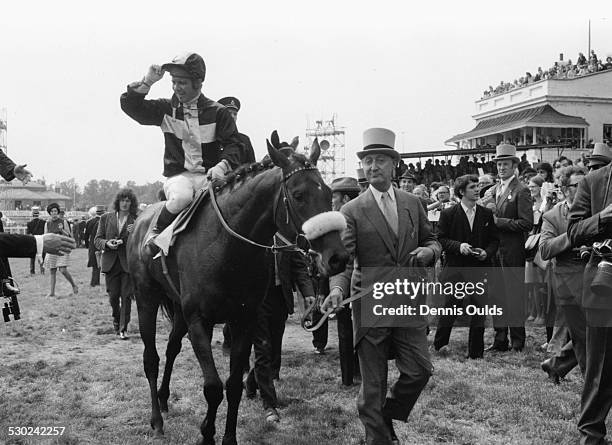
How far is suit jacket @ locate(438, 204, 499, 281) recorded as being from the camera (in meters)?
8.04

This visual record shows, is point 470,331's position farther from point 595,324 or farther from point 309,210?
point 309,210

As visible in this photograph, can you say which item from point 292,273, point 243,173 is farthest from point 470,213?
point 243,173

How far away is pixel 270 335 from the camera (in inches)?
254

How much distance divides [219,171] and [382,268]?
5.54 feet

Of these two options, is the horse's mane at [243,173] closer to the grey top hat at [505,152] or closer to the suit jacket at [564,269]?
the suit jacket at [564,269]

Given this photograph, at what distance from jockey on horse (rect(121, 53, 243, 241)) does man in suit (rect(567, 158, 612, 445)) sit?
2838 millimetres

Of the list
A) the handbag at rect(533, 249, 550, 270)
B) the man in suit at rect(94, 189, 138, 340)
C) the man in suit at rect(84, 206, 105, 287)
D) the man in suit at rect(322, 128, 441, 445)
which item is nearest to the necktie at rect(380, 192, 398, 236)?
the man in suit at rect(322, 128, 441, 445)

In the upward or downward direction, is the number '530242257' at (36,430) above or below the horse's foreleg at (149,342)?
below

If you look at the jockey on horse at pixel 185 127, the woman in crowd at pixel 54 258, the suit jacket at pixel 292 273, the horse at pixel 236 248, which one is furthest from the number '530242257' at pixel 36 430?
the woman in crowd at pixel 54 258

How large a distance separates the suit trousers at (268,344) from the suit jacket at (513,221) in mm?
3366

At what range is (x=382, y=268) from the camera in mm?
4477

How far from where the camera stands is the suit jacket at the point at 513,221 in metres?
8.16

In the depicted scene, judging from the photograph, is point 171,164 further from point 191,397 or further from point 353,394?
point 353,394

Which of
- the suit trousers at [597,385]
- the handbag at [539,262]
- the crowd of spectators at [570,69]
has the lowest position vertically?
the suit trousers at [597,385]
